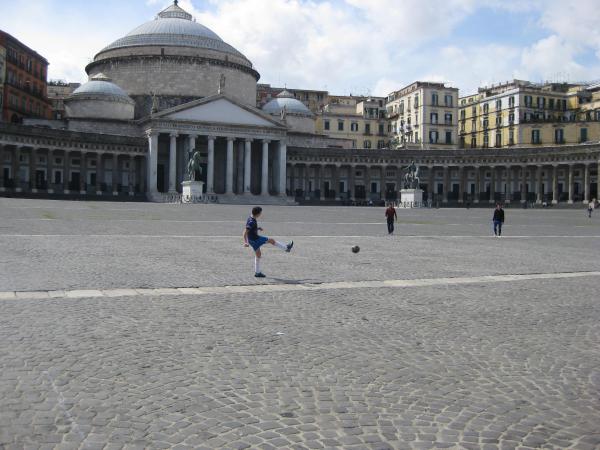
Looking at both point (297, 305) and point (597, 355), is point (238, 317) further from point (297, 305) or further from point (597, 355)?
point (597, 355)

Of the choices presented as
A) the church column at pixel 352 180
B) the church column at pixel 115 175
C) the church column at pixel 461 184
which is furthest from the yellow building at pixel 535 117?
the church column at pixel 115 175

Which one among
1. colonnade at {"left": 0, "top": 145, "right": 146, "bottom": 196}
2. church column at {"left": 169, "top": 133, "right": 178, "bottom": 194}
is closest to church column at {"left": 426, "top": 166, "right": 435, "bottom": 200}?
church column at {"left": 169, "top": 133, "right": 178, "bottom": 194}

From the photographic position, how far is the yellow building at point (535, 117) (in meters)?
94.5

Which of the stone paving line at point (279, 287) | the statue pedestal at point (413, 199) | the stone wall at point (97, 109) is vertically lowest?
the stone paving line at point (279, 287)

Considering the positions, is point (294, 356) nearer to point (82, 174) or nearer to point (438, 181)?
point (82, 174)

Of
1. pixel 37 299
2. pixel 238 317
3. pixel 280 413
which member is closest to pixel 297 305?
pixel 238 317

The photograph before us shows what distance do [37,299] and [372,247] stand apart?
12591 mm

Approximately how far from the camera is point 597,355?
7684 millimetres

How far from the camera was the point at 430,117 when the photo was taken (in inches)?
4026

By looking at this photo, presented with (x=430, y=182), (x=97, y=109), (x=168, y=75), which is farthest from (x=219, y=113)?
(x=430, y=182)

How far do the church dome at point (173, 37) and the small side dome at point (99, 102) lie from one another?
28.6 ft

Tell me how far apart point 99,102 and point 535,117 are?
6196cm

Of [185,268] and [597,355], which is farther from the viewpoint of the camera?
[185,268]

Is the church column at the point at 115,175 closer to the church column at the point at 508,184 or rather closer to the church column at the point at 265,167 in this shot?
the church column at the point at 265,167
